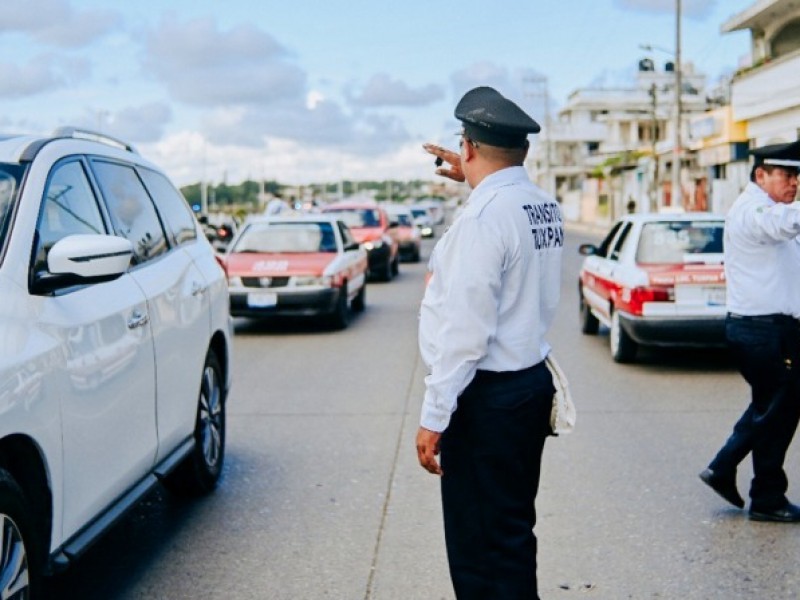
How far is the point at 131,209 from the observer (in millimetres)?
5398

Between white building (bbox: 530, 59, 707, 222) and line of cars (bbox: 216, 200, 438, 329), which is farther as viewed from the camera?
white building (bbox: 530, 59, 707, 222)

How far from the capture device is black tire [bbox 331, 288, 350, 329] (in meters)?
14.6

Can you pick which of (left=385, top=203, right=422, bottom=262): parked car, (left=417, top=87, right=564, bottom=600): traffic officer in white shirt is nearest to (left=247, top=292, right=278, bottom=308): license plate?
(left=417, top=87, right=564, bottom=600): traffic officer in white shirt

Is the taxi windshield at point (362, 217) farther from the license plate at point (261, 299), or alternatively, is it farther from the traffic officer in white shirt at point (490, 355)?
the traffic officer in white shirt at point (490, 355)

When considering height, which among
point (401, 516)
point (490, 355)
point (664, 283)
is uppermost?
point (490, 355)

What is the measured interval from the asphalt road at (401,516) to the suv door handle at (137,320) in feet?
3.78

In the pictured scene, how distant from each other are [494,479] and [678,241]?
7.99 m

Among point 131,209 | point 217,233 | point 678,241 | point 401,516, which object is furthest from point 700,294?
point 217,233

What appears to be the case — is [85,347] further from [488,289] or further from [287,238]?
[287,238]

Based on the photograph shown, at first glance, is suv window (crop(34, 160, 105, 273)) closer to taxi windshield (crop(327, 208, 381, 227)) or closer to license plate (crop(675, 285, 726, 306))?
license plate (crop(675, 285, 726, 306))

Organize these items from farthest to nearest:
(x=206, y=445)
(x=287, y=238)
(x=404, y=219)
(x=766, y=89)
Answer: (x=766, y=89)
(x=404, y=219)
(x=287, y=238)
(x=206, y=445)

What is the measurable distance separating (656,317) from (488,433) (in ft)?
23.6

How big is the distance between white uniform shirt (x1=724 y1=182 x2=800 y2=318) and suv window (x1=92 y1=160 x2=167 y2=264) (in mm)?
2981

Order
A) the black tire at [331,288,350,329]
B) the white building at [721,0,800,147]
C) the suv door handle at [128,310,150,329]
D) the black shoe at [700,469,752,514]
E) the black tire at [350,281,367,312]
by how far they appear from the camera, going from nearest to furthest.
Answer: the suv door handle at [128,310,150,329] < the black shoe at [700,469,752,514] < the black tire at [331,288,350,329] < the black tire at [350,281,367,312] < the white building at [721,0,800,147]
